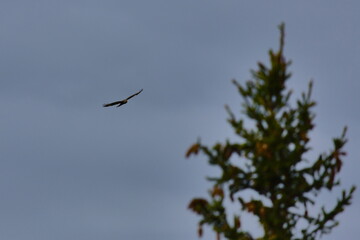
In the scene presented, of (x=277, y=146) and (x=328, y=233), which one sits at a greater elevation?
(x=277, y=146)

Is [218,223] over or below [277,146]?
below

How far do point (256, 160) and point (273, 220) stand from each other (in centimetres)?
181

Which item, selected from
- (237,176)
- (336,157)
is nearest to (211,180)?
(237,176)

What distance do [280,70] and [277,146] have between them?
2459mm

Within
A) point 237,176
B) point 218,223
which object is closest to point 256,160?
point 237,176

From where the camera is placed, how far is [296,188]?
21.0 meters

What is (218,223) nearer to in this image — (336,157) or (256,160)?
(256,160)

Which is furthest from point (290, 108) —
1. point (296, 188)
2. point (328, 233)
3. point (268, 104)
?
point (328, 233)

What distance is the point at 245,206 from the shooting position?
21.1 metres

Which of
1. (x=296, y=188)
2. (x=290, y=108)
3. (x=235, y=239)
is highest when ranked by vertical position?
(x=290, y=108)

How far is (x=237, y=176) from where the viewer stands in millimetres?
21125

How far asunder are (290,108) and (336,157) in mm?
1996

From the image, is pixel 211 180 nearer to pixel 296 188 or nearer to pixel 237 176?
pixel 237 176

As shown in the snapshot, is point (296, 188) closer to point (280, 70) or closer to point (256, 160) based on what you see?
point (256, 160)
